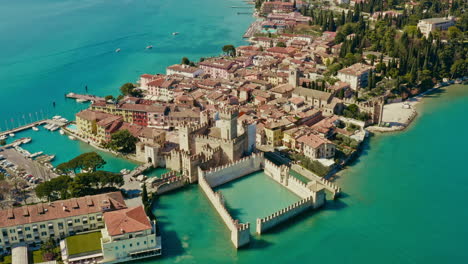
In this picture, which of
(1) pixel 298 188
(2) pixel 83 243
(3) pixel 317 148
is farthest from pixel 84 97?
(1) pixel 298 188

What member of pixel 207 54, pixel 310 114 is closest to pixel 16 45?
pixel 207 54

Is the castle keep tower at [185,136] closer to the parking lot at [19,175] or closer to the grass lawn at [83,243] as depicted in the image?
the parking lot at [19,175]

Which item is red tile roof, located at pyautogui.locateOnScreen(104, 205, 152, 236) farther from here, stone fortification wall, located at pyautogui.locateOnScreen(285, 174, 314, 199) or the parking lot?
stone fortification wall, located at pyautogui.locateOnScreen(285, 174, 314, 199)

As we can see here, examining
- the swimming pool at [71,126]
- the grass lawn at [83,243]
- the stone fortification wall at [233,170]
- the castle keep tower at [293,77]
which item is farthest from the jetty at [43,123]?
the castle keep tower at [293,77]

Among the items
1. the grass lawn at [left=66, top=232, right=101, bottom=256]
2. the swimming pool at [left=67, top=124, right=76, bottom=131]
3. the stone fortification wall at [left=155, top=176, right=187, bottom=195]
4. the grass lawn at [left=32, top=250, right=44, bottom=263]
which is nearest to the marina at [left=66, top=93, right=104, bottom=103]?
the swimming pool at [left=67, top=124, right=76, bottom=131]

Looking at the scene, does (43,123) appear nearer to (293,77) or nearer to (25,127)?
(25,127)

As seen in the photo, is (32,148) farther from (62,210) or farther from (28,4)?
(28,4)
